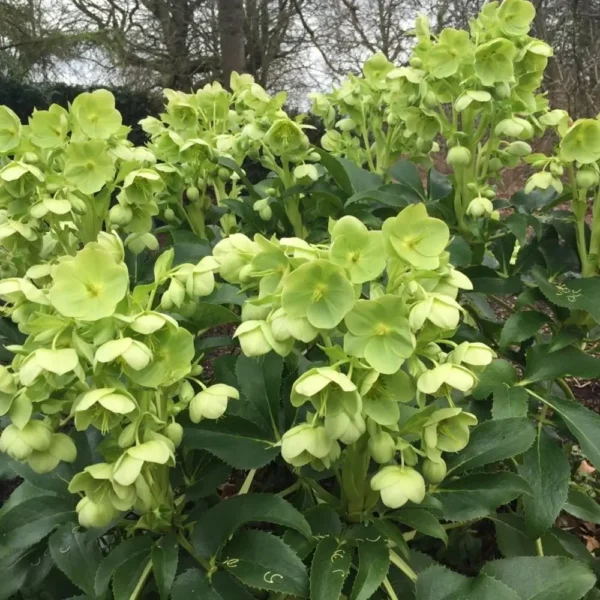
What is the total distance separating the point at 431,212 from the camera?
A: 1253mm

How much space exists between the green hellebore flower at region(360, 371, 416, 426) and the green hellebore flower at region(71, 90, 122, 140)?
0.68m

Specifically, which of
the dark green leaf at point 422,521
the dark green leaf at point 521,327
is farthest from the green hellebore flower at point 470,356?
the dark green leaf at point 521,327

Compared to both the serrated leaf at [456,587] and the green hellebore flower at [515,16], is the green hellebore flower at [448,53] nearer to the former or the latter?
the green hellebore flower at [515,16]

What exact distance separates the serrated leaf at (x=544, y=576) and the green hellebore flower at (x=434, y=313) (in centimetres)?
37

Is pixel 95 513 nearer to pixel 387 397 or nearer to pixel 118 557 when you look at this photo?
pixel 118 557

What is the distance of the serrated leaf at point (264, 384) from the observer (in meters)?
0.84

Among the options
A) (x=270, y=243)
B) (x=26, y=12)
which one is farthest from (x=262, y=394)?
(x=26, y=12)

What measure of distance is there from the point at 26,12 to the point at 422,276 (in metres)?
6.15

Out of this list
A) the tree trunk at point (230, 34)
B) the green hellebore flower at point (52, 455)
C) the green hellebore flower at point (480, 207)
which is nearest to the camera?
the green hellebore flower at point (52, 455)

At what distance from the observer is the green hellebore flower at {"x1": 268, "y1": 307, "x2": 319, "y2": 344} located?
0.58m

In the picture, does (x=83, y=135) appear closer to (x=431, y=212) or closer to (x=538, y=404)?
(x=431, y=212)

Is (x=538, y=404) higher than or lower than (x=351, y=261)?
lower

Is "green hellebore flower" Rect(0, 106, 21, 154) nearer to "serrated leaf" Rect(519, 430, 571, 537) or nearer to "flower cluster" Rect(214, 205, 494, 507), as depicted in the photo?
"flower cluster" Rect(214, 205, 494, 507)

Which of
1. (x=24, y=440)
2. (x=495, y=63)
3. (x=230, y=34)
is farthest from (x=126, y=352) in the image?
(x=230, y=34)
